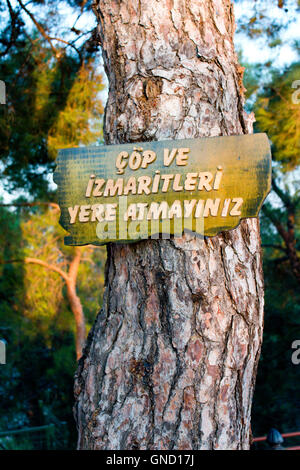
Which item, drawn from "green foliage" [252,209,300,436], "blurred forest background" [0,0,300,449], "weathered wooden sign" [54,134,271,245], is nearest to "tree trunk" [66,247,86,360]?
"blurred forest background" [0,0,300,449]

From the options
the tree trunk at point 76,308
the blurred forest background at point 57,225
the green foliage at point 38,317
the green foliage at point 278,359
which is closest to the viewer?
the blurred forest background at point 57,225

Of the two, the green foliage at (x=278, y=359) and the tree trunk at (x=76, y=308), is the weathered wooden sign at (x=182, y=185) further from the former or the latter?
the green foliage at (x=278, y=359)

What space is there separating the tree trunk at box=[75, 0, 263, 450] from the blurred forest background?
167 centimetres

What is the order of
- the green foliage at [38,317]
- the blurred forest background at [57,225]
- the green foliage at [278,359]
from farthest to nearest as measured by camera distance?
1. the green foliage at [38,317]
2. the green foliage at [278,359]
3. the blurred forest background at [57,225]

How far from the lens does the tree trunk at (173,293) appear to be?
3.29 feet

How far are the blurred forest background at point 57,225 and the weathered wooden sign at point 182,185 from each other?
1873mm

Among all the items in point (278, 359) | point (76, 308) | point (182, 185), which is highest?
point (182, 185)

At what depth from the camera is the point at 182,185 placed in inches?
40.9

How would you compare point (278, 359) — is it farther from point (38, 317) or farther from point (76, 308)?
point (38, 317)

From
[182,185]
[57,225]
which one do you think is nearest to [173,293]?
[182,185]

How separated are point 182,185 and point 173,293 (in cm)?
26

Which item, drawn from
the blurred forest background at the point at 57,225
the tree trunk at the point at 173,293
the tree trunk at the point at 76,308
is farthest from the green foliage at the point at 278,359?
the tree trunk at the point at 173,293
